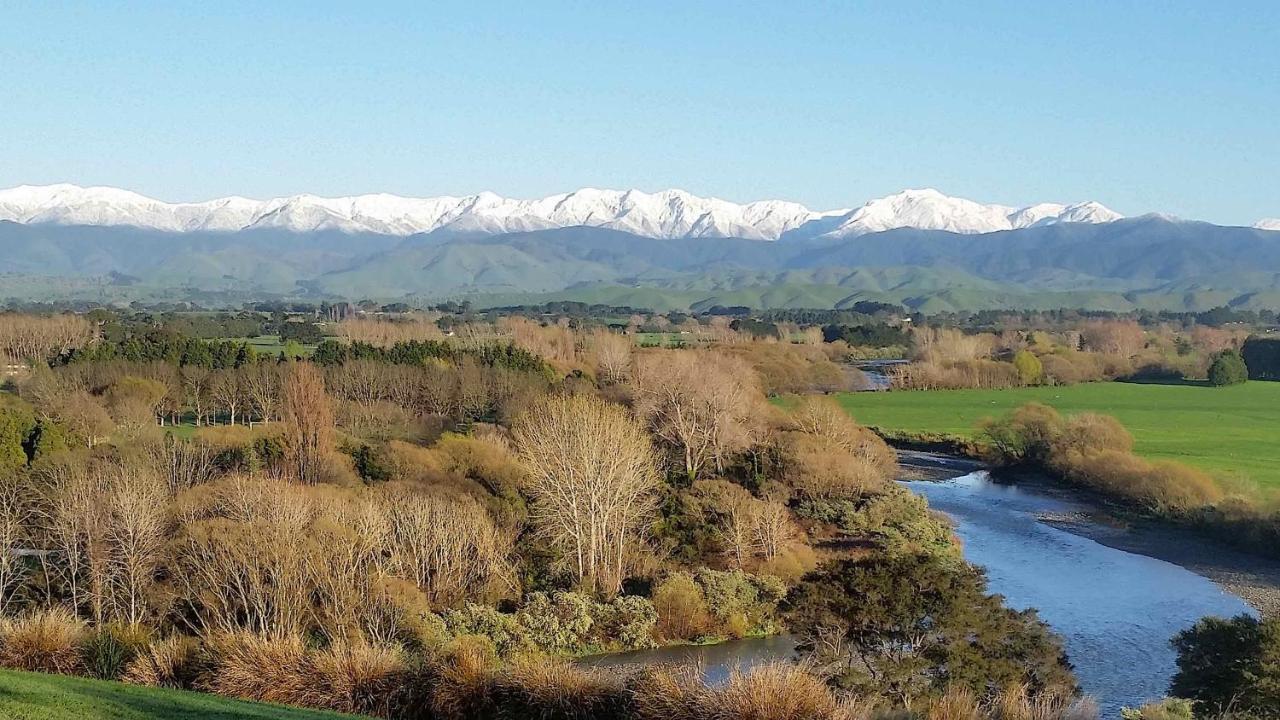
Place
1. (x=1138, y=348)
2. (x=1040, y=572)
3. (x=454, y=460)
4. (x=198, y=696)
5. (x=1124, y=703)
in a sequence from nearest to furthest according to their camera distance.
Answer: (x=198, y=696), (x=1124, y=703), (x=1040, y=572), (x=454, y=460), (x=1138, y=348)

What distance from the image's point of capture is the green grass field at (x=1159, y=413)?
218ft

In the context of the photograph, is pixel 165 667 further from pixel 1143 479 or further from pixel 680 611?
pixel 1143 479

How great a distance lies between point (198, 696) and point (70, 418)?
39022 mm

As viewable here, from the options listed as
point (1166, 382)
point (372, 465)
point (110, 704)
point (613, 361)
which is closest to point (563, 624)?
point (372, 465)

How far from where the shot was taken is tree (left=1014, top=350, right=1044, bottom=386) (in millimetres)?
109500

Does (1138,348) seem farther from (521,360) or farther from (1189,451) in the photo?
(521,360)

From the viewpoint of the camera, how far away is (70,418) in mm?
51719

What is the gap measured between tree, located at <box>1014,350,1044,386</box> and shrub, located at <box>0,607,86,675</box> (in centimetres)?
9998

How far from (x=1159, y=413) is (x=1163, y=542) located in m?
42.3

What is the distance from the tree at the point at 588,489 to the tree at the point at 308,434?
28.8 feet

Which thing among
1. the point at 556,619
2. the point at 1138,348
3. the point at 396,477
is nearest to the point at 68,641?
the point at 556,619

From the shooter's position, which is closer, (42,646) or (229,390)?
(42,646)

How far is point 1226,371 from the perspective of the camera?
10519cm

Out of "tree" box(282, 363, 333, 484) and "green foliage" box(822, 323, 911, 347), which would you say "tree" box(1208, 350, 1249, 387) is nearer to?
"green foliage" box(822, 323, 911, 347)
